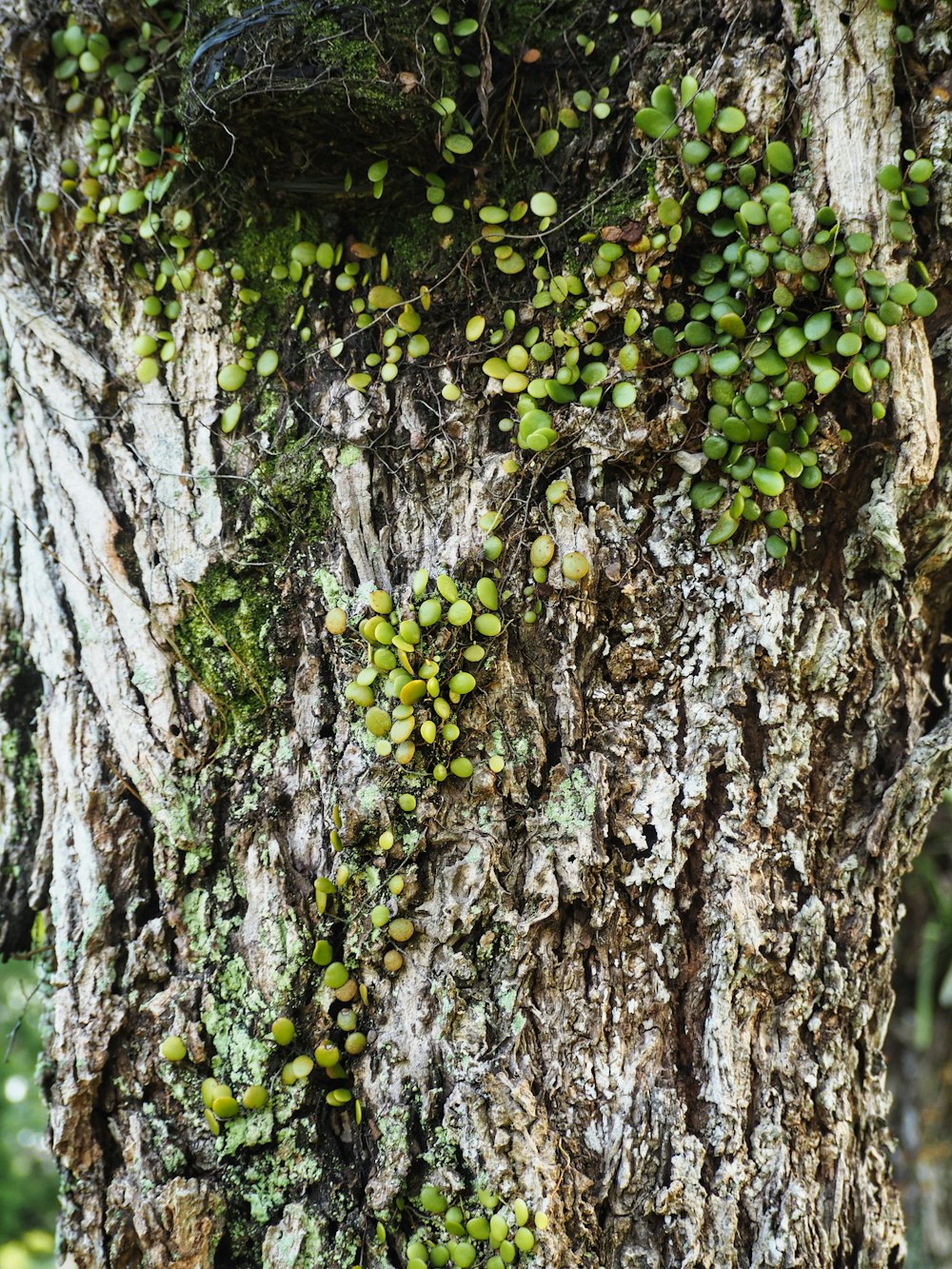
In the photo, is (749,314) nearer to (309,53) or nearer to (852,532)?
(852,532)

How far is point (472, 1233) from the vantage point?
137cm

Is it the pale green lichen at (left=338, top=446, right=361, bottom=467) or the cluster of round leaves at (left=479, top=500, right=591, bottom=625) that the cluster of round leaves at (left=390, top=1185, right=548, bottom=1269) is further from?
the pale green lichen at (left=338, top=446, right=361, bottom=467)

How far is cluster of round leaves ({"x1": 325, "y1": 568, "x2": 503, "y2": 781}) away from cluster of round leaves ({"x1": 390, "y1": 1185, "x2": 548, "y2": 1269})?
2.35ft

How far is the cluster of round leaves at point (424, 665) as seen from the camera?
1.44 metres

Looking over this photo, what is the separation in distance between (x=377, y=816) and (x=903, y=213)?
141cm

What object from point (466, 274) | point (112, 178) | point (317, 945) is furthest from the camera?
point (112, 178)

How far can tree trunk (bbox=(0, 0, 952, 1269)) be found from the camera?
1.42 metres

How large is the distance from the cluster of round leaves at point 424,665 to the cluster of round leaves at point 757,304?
1.58 ft

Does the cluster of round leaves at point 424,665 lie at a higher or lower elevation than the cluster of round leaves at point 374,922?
higher

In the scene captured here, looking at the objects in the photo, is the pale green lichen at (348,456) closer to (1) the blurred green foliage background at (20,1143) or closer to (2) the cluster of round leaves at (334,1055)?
(2) the cluster of round leaves at (334,1055)

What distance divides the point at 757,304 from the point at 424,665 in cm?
88

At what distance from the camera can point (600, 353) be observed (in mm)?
1487

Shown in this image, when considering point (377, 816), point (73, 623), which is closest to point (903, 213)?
point (377, 816)

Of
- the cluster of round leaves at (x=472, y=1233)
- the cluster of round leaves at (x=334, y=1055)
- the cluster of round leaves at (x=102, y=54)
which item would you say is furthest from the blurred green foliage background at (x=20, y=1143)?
the cluster of round leaves at (x=102, y=54)
